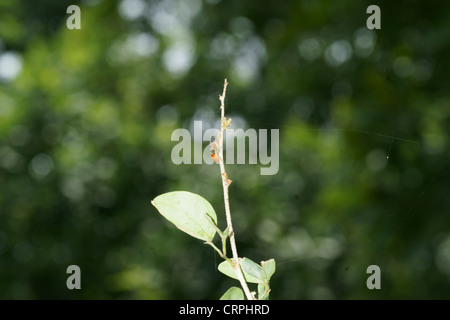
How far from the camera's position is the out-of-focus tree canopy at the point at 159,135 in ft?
4.14

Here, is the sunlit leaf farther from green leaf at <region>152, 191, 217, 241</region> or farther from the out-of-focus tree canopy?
the out-of-focus tree canopy

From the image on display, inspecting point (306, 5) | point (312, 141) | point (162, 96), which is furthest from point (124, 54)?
point (306, 5)

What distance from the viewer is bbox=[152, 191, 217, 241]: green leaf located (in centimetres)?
14

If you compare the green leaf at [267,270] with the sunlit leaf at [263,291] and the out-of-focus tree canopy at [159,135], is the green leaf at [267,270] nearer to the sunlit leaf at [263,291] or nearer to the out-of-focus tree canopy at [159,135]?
the sunlit leaf at [263,291]

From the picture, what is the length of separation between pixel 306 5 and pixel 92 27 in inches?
33.4

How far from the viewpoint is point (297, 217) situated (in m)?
1.48

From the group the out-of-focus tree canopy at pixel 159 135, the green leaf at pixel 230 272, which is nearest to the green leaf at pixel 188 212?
the green leaf at pixel 230 272

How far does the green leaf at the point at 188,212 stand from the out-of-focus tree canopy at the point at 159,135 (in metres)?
0.82

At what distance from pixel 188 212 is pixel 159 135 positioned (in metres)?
1.50

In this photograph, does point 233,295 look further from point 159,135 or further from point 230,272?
point 159,135

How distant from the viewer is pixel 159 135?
162 centimetres

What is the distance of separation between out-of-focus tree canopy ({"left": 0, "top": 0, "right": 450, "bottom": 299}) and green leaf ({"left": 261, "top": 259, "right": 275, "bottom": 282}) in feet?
2.60

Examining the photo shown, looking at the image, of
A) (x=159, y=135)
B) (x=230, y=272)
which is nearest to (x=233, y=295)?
(x=230, y=272)
